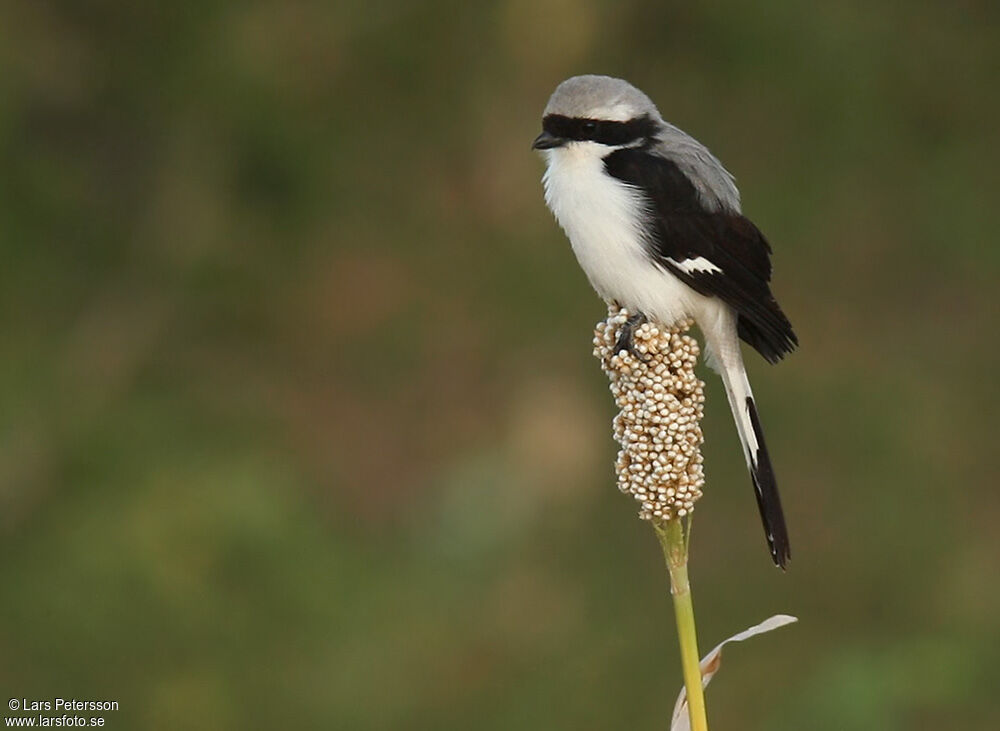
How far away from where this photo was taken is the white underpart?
2268mm

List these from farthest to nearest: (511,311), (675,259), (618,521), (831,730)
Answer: (511,311)
(618,521)
(831,730)
(675,259)

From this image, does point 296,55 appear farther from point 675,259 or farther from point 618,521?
point 675,259

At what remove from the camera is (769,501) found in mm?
2160

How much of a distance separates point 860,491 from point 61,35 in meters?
2.93

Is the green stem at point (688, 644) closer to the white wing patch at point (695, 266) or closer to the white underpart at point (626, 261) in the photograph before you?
the white underpart at point (626, 261)

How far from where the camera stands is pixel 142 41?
183 inches

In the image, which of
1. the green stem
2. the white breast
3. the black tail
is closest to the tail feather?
the black tail

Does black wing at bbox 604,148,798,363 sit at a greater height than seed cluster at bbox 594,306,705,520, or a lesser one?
greater

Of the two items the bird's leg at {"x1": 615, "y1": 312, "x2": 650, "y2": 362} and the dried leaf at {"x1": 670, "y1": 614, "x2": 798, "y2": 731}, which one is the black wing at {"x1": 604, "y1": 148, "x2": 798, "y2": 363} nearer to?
the bird's leg at {"x1": 615, "y1": 312, "x2": 650, "y2": 362}

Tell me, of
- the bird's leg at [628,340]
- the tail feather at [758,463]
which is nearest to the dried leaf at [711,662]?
the tail feather at [758,463]

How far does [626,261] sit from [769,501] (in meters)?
0.45

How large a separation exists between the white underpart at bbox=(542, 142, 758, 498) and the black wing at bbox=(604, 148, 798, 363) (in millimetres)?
13

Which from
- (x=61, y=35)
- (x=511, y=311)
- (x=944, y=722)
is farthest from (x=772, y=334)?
(x=61, y=35)

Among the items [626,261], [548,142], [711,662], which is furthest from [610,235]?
[711,662]
